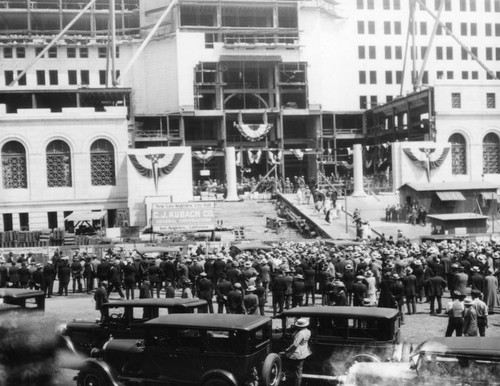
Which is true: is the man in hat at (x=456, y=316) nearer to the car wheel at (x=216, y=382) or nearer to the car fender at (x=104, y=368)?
the car wheel at (x=216, y=382)

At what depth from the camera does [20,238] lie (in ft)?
141

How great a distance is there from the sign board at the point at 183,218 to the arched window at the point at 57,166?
16188 mm

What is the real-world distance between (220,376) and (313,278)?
1053cm

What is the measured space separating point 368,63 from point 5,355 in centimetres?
6762

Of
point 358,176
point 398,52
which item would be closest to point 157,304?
point 358,176

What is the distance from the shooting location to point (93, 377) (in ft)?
40.3

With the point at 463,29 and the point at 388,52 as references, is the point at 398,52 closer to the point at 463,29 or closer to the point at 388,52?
→ the point at 388,52

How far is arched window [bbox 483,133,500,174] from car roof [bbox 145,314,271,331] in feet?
162

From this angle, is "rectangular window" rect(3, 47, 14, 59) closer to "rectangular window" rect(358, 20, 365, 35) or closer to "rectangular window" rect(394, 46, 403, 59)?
"rectangular window" rect(358, 20, 365, 35)

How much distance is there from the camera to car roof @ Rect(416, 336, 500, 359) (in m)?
9.66

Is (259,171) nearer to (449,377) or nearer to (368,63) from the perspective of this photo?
(368,63)

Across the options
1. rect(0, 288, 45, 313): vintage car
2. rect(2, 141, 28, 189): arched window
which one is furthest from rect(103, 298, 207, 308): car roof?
rect(2, 141, 28, 189): arched window

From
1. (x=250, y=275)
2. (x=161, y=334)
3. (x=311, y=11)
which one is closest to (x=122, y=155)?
(x=311, y=11)

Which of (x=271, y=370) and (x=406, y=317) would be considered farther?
(x=406, y=317)
